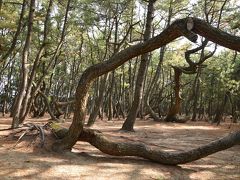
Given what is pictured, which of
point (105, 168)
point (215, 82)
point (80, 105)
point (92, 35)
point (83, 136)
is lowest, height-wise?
point (105, 168)

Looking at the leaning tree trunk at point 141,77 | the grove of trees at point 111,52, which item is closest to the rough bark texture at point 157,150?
the grove of trees at point 111,52

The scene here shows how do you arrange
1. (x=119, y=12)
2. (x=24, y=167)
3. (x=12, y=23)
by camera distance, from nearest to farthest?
1. (x=24, y=167)
2. (x=12, y=23)
3. (x=119, y=12)

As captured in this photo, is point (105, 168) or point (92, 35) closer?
point (105, 168)

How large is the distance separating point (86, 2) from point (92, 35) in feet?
24.7

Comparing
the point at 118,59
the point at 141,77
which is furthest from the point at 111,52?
the point at 118,59

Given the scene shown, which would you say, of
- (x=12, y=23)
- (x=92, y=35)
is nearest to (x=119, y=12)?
(x=92, y=35)

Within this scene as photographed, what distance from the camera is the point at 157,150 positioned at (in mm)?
8289

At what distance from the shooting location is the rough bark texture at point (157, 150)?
306 inches

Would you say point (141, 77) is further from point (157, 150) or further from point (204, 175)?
point (204, 175)

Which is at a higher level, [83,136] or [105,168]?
[83,136]

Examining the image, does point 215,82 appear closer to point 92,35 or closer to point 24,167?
point 92,35

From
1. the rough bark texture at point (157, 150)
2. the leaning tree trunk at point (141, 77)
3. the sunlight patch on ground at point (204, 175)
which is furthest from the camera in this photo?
the leaning tree trunk at point (141, 77)

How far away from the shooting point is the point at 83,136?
28.2 ft

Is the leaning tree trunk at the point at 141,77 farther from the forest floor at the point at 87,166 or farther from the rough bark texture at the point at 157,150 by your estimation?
the rough bark texture at the point at 157,150
